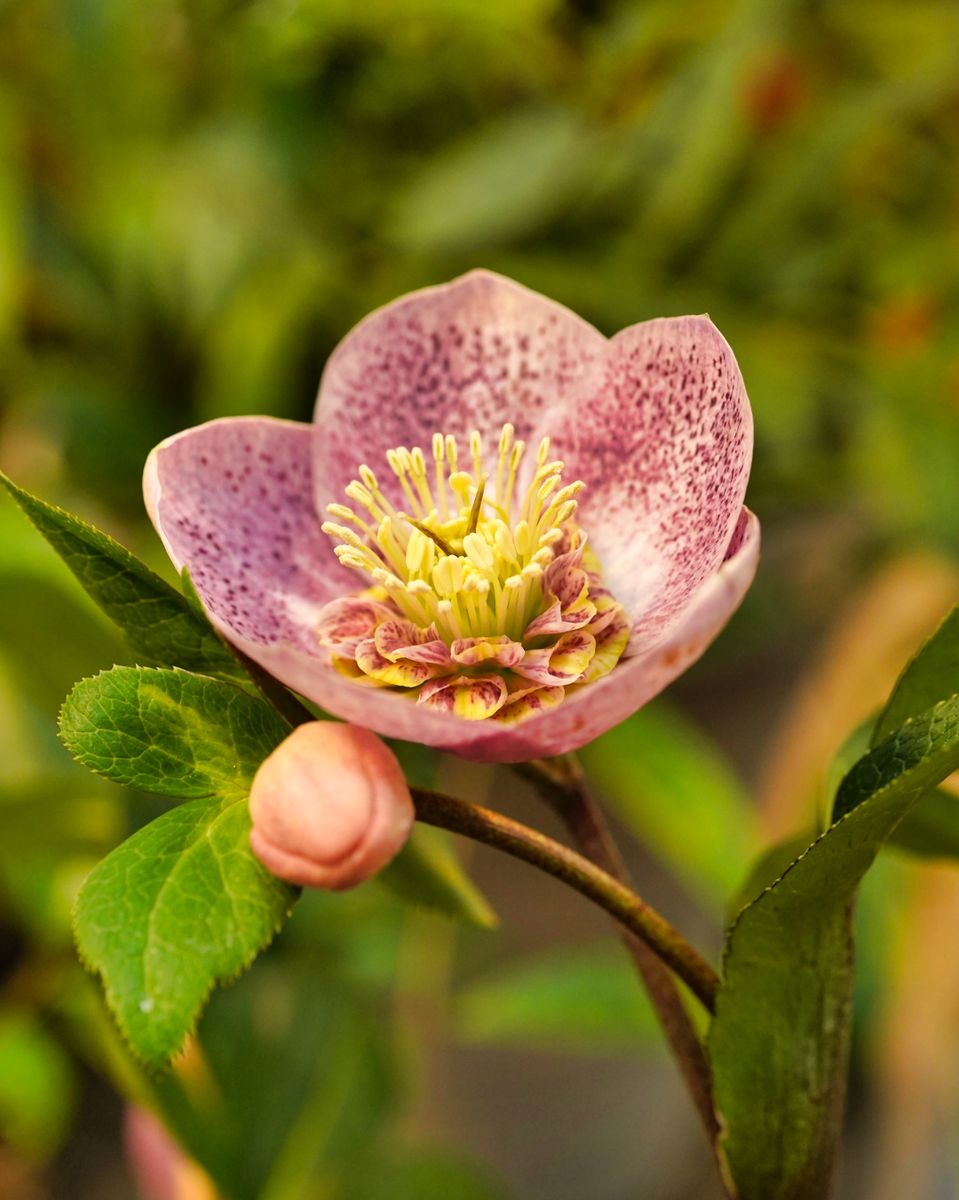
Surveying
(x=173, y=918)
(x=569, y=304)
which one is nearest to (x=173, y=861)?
(x=173, y=918)

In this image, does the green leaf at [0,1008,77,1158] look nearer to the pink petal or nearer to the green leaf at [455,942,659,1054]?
the green leaf at [455,942,659,1054]

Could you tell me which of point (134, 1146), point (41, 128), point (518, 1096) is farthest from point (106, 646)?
point (41, 128)

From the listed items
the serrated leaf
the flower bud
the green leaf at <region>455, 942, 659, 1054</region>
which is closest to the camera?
the serrated leaf

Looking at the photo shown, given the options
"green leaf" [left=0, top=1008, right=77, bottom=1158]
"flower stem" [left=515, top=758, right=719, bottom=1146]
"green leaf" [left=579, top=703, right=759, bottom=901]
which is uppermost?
"flower stem" [left=515, top=758, right=719, bottom=1146]

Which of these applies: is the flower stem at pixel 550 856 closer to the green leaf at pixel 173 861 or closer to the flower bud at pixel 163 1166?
the green leaf at pixel 173 861

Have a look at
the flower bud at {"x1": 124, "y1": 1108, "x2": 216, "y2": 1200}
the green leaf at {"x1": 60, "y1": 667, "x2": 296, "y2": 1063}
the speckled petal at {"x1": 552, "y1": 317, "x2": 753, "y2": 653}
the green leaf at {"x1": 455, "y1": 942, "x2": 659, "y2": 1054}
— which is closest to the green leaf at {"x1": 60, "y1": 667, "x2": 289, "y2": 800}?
the green leaf at {"x1": 60, "y1": 667, "x2": 296, "y2": 1063}

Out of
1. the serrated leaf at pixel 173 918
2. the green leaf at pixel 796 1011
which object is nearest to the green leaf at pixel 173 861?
the serrated leaf at pixel 173 918

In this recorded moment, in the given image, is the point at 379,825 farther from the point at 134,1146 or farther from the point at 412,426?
the point at 134,1146
